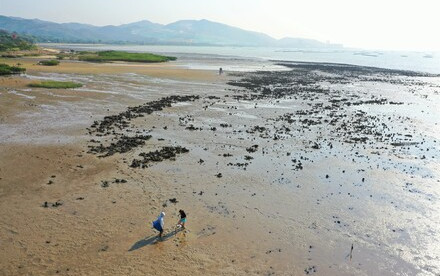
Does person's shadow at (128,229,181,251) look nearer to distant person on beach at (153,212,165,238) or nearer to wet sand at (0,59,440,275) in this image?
wet sand at (0,59,440,275)

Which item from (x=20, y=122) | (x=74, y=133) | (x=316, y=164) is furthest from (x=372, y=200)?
(x=20, y=122)

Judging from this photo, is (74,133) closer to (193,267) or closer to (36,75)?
(193,267)

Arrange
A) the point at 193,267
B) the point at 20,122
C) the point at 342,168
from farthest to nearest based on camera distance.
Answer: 1. the point at 20,122
2. the point at 342,168
3. the point at 193,267

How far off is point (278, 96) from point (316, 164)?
31.0 m

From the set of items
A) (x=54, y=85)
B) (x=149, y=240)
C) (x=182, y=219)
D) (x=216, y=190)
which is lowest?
(x=149, y=240)

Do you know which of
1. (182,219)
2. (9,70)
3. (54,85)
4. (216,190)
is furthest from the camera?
(9,70)


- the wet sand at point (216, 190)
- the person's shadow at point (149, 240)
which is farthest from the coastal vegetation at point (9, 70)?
the person's shadow at point (149, 240)

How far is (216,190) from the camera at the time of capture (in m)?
21.1

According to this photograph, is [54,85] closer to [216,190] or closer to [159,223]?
[216,190]

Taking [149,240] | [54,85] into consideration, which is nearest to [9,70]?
[54,85]

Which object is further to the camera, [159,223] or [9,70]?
[9,70]

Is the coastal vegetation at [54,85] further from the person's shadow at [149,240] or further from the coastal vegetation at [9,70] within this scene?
the person's shadow at [149,240]

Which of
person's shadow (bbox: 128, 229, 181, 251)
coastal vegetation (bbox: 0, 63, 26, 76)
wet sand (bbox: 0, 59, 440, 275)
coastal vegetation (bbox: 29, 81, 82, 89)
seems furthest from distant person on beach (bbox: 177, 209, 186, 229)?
coastal vegetation (bbox: 0, 63, 26, 76)

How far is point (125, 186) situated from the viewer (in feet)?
68.7
